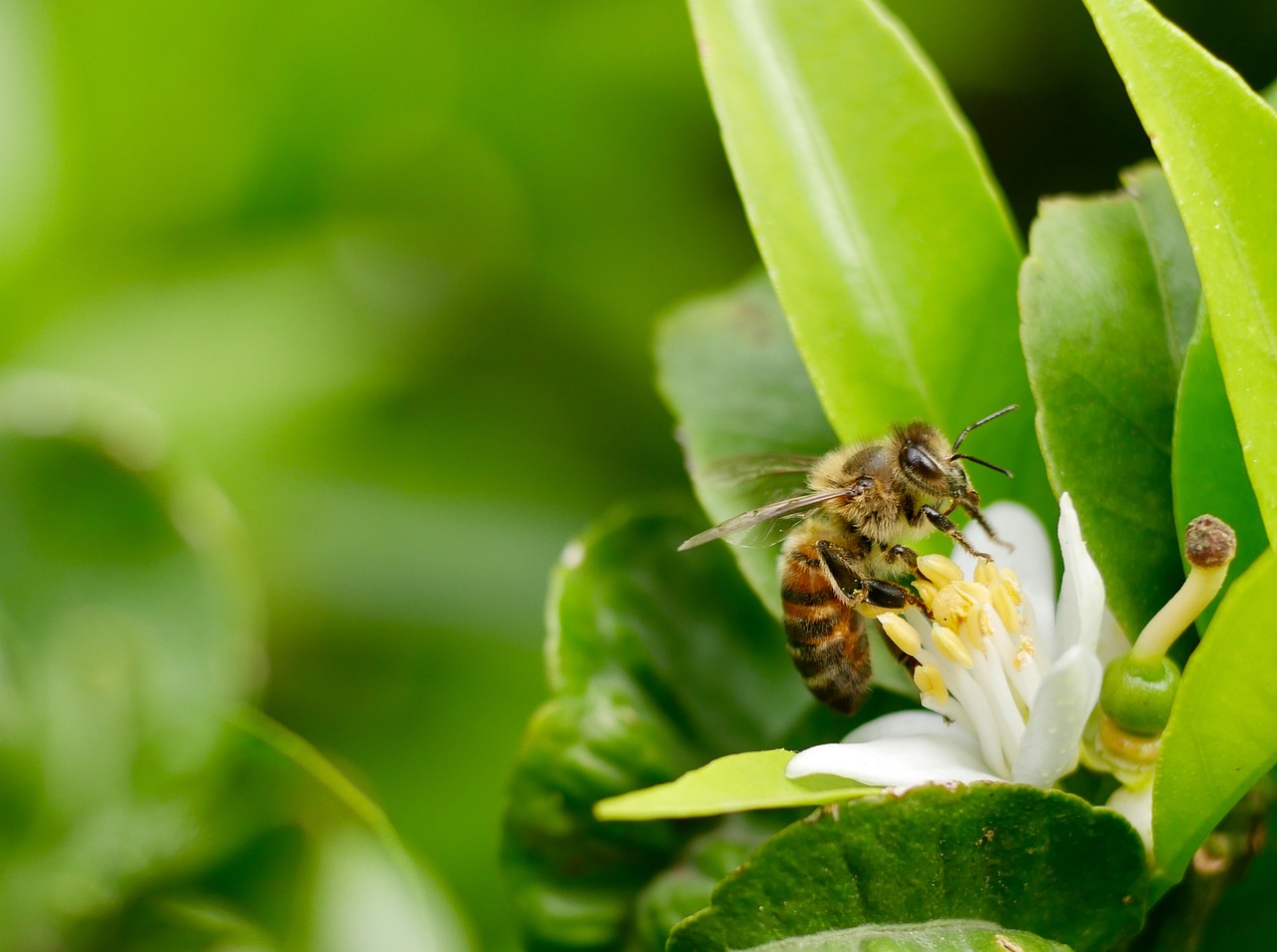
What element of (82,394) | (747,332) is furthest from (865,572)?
(82,394)

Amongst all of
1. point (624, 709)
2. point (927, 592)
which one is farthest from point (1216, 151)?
point (624, 709)

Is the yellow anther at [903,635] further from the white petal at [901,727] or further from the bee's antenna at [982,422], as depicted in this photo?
the bee's antenna at [982,422]

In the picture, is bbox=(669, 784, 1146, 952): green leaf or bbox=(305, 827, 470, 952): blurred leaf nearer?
bbox=(669, 784, 1146, 952): green leaf

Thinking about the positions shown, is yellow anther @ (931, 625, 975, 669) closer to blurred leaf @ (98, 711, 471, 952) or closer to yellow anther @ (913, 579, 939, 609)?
yellow anther @ (913, 579, 939, 609)

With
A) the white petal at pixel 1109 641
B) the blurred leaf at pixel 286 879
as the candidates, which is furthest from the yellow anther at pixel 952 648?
the blurred leaf at pixel 286 879

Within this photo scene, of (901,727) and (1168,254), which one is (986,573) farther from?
(1168,254)

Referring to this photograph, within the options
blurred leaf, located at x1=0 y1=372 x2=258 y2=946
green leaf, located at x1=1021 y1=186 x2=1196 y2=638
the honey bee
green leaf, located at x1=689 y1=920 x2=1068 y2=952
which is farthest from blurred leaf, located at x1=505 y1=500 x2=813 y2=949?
blurred leaf, located at x1=0 y1=372 x2=258 y2=946
